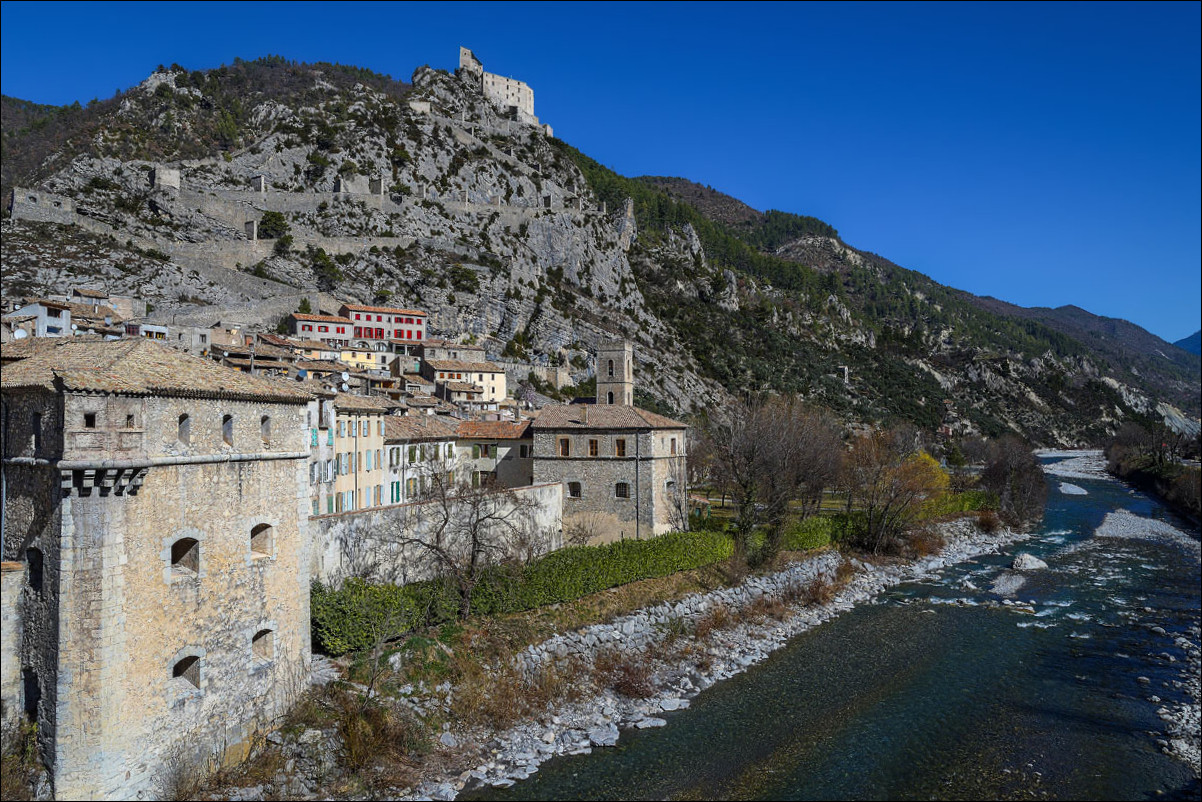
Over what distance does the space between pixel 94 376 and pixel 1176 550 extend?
55.2 meters

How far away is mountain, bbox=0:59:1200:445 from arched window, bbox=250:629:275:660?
204ft

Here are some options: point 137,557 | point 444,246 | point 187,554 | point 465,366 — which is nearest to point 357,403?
point 187,554

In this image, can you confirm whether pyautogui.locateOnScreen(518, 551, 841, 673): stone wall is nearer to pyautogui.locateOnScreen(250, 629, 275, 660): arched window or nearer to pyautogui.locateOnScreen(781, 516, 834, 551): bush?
pyautogui.locateOnScreen(781, 516, 834, 551): bush

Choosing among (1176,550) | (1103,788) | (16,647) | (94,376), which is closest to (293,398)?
(94,376)

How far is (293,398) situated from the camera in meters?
17.4

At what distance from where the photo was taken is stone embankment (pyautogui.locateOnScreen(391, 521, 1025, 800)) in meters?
18.2

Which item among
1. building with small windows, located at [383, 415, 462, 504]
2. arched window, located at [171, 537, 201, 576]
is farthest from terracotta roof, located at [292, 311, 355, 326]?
arched window, located at [171, 537, 201, 576]

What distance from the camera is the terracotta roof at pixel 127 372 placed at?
1337cm

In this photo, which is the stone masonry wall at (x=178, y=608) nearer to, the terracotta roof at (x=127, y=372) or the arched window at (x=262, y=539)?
the arched window at (x=262, y=539)

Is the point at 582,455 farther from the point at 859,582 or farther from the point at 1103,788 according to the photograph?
the point at 1103,788

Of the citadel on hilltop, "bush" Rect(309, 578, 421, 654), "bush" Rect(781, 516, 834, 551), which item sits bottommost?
"bush" Rect(781, 516, 834, 551)

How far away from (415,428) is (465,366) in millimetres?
31690

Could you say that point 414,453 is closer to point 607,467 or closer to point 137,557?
point 607,467

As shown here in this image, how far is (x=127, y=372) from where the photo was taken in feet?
45.7
